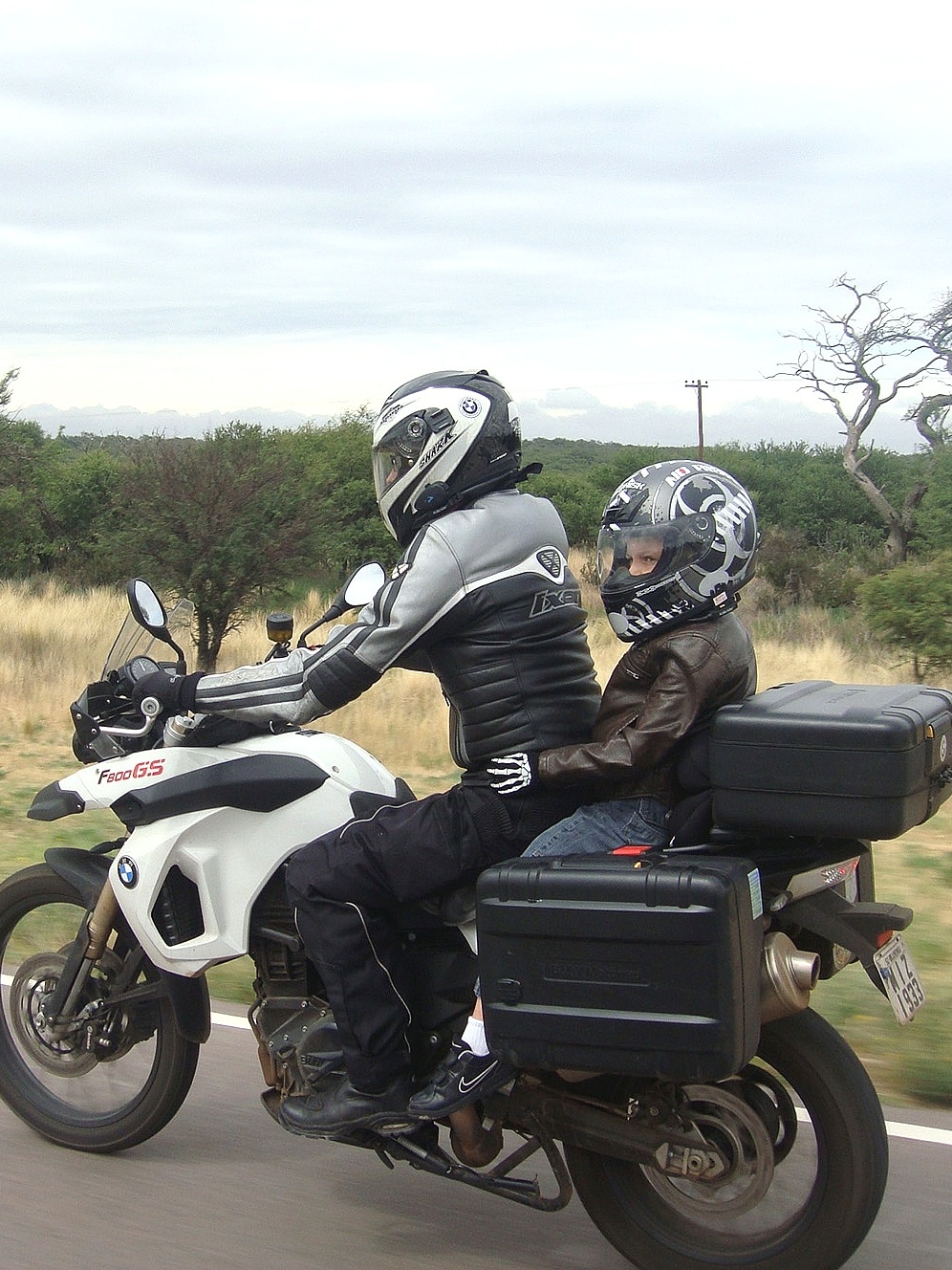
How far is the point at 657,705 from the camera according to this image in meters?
3.13

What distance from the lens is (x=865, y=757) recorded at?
113 inches

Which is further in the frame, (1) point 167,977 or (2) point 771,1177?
(1) point 167,977

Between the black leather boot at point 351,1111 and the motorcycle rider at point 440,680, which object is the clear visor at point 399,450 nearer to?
the motorcycle rider at point 440,680

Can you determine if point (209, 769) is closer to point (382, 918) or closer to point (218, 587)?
point (382, 918)

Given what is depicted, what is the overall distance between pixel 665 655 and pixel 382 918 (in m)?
0.95

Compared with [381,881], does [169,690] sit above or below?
above

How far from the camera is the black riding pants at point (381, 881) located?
10.8 ft

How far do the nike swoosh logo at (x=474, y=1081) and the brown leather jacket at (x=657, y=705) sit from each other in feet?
2.21

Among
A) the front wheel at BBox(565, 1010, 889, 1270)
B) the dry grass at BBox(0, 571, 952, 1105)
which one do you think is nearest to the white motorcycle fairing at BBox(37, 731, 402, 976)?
the front wheel at BBox(565, 1010, 889, 1270)

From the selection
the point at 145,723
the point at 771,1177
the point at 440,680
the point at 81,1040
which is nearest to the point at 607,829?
the point at 440,680

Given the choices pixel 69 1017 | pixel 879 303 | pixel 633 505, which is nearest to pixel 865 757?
pixel 633 505

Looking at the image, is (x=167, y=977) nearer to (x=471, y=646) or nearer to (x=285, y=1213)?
(x=285, y=1213)

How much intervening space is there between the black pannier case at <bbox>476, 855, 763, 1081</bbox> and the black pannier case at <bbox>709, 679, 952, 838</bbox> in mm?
148

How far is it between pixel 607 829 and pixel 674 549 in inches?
26.0
